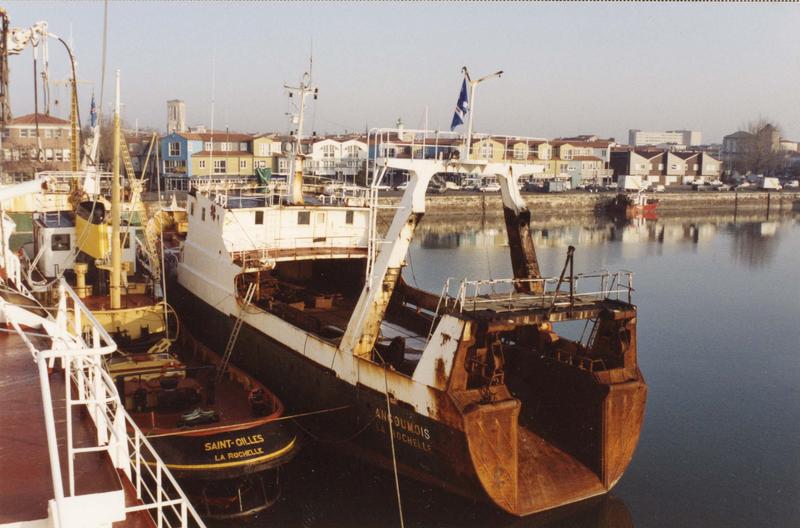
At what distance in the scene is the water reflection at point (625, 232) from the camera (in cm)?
6312

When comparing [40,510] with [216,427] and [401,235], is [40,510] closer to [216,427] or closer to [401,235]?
[216,427]

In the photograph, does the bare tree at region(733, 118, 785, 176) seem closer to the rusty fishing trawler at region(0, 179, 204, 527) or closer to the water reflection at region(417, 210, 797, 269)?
the water reflection at region(417, 210, 797, 269)

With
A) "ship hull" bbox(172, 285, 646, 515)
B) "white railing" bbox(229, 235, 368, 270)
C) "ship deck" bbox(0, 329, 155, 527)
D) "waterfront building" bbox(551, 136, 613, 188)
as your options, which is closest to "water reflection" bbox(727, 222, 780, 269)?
"waterfront building" bbox(551, 136, 613, 188)

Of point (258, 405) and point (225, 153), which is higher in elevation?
point (225, 153)

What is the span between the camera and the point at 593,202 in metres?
96.6

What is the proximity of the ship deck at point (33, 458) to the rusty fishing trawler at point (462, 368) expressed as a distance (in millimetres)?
7006

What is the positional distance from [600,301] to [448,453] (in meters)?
5.16

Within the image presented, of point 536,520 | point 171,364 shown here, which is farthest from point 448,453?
point 171,364

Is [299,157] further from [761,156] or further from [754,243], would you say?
[761,156]

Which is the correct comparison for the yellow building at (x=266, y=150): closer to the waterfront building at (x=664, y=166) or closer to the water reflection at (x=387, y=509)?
the waterfront building at (x=664, y=166)

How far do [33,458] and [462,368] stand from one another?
8.10 m

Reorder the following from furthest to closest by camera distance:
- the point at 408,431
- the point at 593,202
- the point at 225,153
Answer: the point at 593,202, the point at 225,153, the point at 408,431

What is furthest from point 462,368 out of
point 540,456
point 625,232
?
point 625,232

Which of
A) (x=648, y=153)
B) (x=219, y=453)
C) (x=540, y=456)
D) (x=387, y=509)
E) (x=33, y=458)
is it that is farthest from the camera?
(x=648, y=153)
